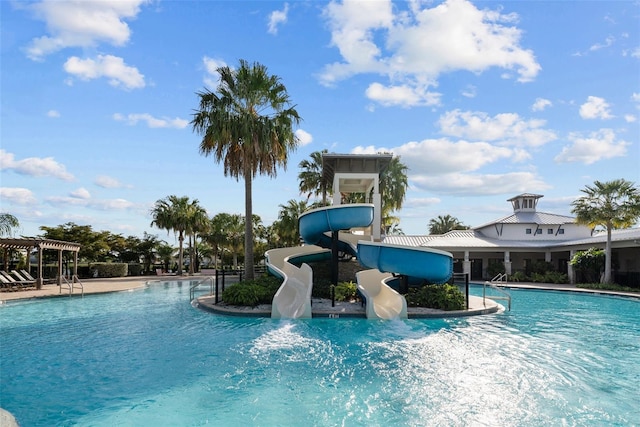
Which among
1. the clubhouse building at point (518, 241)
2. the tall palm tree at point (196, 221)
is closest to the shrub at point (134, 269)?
the tall palm tree at point (196, 221)

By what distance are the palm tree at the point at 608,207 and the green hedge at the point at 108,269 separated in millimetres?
37562

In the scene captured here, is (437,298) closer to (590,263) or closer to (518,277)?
(590,263)

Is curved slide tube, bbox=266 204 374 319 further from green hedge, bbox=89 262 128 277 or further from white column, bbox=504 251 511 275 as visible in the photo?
green hedge, bbox=89 262 128 277

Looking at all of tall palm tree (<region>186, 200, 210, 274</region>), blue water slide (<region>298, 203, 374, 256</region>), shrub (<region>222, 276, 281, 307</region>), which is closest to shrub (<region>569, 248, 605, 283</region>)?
blue water slide (<region>298, 203, 374, 256</region>)

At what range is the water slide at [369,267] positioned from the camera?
45.8ft

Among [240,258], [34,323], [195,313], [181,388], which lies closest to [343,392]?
[181,388]

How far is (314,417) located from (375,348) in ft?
13.8

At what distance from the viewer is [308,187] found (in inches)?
1264

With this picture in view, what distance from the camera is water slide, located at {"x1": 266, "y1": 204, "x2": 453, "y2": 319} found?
45.8 ft

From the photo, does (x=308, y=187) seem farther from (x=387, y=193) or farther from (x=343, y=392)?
(x=343, y=392)

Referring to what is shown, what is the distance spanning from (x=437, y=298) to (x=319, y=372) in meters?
8.10

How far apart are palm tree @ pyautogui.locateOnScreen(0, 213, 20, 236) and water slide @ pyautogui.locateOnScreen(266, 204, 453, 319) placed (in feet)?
100

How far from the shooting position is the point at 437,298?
14.7 metres

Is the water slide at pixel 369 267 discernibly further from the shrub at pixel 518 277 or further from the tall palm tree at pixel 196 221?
the tall palm tree at pixel 196 221
